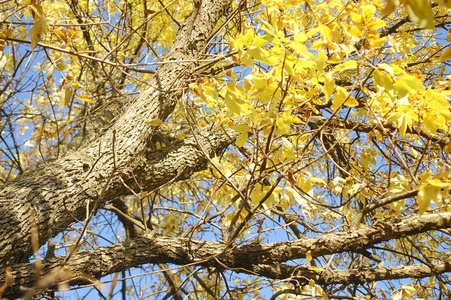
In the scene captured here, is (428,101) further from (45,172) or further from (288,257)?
(45,172)

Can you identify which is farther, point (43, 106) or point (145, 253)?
point (43, 106)

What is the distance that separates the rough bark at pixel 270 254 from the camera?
1900mm

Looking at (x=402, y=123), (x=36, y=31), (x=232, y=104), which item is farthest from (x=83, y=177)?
(x=402, y=123)

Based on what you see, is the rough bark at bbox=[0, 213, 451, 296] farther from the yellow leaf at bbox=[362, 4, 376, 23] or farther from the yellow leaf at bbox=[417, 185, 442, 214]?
the yellow leaf at bbox=[362, 4, 376, 23]

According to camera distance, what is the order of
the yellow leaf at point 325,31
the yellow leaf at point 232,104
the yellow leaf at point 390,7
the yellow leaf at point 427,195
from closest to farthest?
the yellow leaf at point 390,7
the yellow leaf at point 427,195
the yellow leaf at point 325,31
the yellow leaf at point 232,104

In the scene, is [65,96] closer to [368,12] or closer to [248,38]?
[248,38]

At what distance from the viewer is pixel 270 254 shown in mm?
2088

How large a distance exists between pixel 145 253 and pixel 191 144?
108 cm

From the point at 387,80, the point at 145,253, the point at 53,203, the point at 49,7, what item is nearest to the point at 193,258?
the point at 145,253

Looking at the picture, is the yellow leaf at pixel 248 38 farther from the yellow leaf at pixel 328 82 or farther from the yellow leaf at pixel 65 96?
the yellow leaf at pixel 65 96

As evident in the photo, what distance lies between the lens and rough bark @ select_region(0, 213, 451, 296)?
6.23ft

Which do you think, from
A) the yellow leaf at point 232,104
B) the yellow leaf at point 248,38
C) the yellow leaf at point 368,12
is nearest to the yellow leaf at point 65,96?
the yellow leaf at point 232,104

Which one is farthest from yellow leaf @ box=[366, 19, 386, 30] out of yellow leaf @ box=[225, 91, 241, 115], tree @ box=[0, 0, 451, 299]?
yellow leaf @ box=[225, 91, 241, 115]

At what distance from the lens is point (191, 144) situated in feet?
9.26
